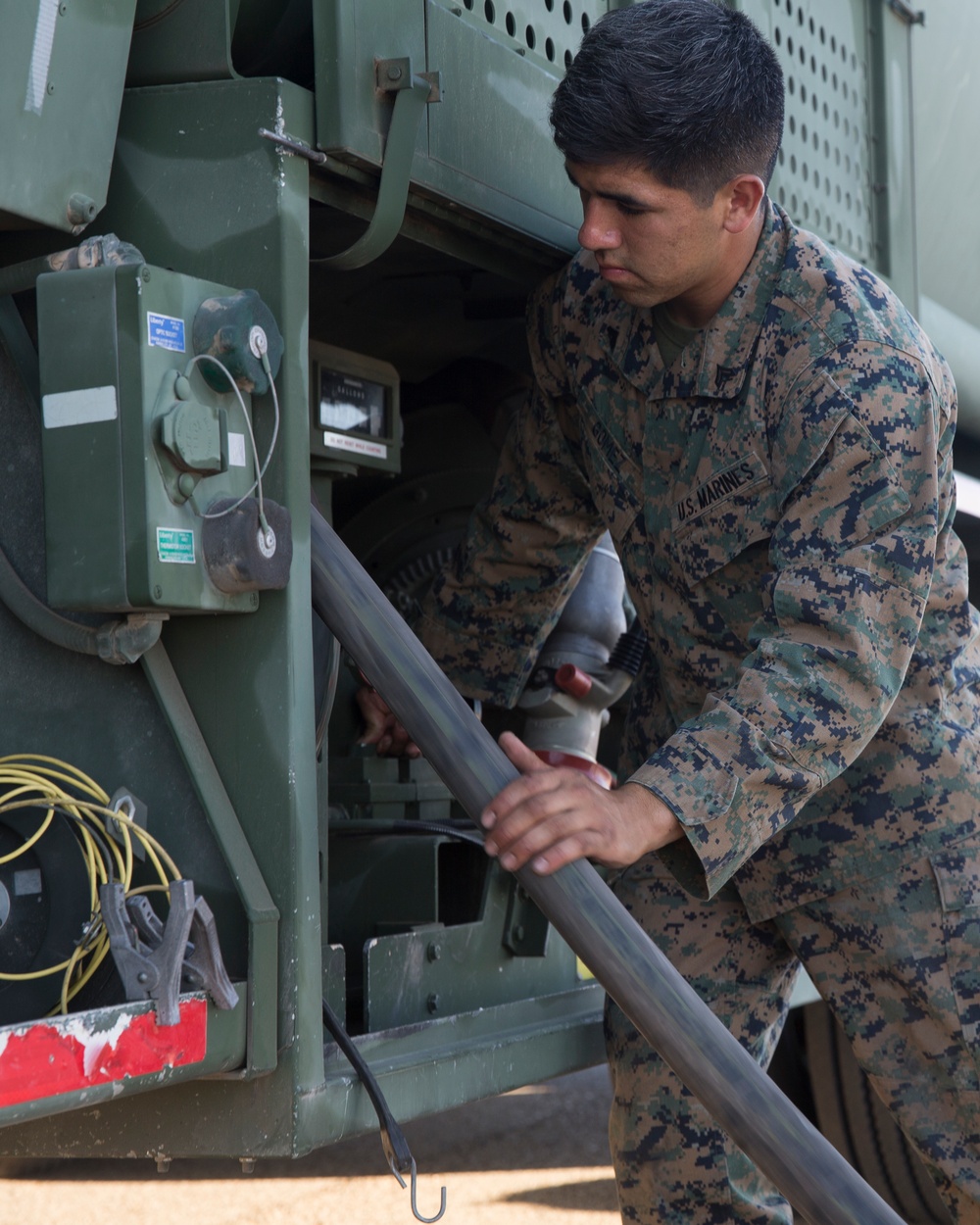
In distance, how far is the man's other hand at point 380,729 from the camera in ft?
7.47

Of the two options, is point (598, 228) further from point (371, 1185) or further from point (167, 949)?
point (371, 1185)

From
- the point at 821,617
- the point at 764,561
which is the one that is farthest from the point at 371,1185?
the point at 821,617

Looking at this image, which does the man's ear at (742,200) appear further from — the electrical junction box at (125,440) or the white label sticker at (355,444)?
the electrical junction box at (125,440)

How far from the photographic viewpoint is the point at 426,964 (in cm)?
188

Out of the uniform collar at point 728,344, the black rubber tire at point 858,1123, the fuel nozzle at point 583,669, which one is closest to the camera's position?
the uniform collar at point 728,344

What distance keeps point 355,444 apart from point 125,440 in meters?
0.60

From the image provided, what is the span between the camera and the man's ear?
172 centimetres

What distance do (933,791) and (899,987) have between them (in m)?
0.23

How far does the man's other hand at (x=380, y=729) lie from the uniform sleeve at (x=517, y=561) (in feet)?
0.42

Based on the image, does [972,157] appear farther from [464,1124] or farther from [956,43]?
[464,1124]

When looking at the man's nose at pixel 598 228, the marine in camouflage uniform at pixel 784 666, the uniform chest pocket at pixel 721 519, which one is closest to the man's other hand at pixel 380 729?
the marine in camouflage uniform at pixel 784 666

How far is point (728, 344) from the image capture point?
1.79m

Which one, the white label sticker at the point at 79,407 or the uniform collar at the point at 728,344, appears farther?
the uniform collar at the point at 728,344

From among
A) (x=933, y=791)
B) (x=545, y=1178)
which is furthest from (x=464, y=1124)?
(x=933, y=791)
